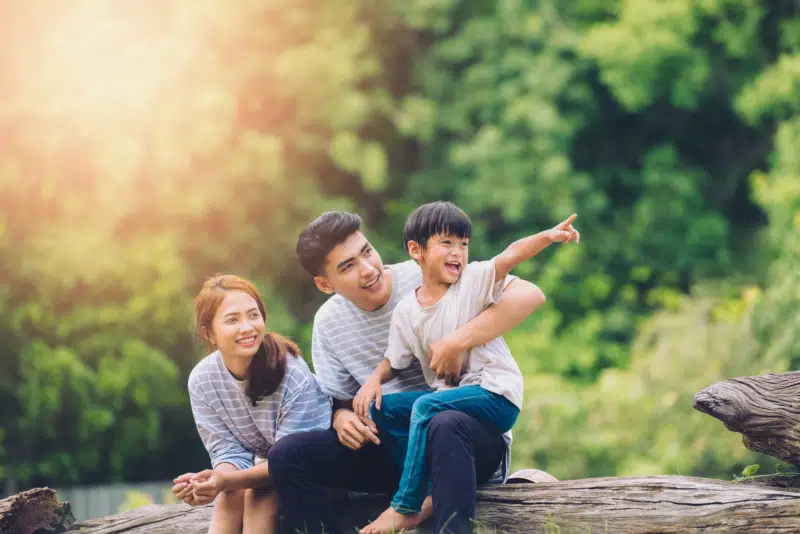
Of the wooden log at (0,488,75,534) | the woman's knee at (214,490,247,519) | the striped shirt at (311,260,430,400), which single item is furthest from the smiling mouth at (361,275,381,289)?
the wooden log at (0,488,75,534)

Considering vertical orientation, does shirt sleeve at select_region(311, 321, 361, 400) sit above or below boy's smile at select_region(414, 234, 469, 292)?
below

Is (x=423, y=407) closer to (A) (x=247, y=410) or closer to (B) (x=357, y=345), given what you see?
(B) (x=357, y=345)

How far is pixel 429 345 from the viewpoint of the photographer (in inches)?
139

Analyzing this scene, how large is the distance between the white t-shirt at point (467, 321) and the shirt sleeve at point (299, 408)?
415 millimetres

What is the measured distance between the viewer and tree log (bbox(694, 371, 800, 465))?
10.8ft

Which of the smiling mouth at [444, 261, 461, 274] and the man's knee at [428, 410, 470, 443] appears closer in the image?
the man's knee at [428, 410, 470, 443]

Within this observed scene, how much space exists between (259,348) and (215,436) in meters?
0.35

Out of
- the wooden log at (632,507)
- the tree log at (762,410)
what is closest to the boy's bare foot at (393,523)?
the wooden log at (632,507)

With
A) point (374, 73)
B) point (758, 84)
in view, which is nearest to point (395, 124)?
point (374, 73)

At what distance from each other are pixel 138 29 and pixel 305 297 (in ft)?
11.9

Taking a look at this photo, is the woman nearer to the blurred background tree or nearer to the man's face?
the man's face

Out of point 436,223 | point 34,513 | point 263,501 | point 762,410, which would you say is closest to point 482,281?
point 436,223

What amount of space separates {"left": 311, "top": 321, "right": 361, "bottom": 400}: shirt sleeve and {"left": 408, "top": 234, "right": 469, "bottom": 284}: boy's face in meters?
0.55

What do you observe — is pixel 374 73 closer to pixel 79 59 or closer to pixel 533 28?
pixel 533 28
